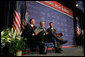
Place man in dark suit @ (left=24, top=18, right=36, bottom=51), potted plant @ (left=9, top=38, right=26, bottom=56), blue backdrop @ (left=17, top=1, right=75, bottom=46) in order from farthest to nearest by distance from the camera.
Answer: blue backdrop @ (left=17, top=1, right=75, bottom=46) < man in dark suit @ (left=24, top=18, right=36, bottom=51) < potted plant @ (left=9, top=38, right=26, bottom=56)

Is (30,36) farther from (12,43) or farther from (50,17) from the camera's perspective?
(50,17)

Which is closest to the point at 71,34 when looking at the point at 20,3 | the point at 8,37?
the point at 20,3

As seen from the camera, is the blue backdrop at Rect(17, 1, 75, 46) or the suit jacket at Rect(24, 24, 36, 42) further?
the blue backdrop at Rect(17, 1, 75, 46)

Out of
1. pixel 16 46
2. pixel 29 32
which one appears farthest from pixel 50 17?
pixel 16 46

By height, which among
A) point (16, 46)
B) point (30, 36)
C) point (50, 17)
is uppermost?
point (50, 17)

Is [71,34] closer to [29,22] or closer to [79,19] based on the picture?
[79,19]

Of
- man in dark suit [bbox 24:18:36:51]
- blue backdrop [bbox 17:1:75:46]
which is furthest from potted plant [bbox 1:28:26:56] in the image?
blue backdrop [bbox 17:1:75:46]

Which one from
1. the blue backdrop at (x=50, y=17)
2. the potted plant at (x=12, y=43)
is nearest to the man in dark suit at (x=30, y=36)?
the potted plant at (x=12, y=43)

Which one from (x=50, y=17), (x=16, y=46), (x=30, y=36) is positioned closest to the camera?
(x=16, y=46)

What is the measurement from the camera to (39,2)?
457 cm

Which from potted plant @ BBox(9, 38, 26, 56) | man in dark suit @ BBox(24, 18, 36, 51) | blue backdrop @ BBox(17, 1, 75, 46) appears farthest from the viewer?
blue backdrop @ BBox(17, 1, 75, 46)

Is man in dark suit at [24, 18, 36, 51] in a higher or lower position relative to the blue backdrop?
lower

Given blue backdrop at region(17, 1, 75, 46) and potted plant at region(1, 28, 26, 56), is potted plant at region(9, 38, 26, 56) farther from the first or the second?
blue backdrop at region(17, 1, 75, 46)

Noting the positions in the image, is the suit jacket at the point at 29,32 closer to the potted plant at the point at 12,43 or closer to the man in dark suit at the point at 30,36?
the man in dark suit at the point at 30,36
